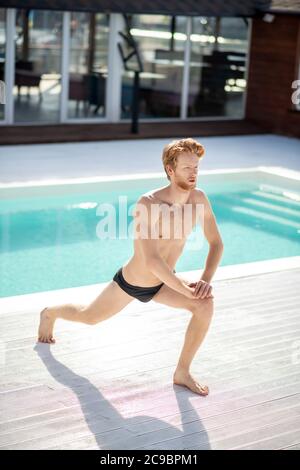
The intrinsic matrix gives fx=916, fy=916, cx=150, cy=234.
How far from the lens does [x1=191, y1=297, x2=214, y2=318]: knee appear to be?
4.66 meters

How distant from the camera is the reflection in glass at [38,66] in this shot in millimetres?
15125

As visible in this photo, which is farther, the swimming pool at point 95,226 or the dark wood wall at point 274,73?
the dark wood wall at point 274,73

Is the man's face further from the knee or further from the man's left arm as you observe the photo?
the knee

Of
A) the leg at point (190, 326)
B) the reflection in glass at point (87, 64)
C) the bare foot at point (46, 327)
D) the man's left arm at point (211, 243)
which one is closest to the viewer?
the leg at point (190, 326)

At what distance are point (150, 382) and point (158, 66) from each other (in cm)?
1258

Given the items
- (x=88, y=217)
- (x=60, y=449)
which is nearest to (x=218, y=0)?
(x=88, y=217)

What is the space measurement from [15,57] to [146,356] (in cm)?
1062

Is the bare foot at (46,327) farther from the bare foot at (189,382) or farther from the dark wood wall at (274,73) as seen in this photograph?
the dark wood wall at (274,73)

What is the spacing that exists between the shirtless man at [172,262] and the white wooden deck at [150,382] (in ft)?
0.85

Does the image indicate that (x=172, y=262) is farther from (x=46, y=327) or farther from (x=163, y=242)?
(x=46, y=327)

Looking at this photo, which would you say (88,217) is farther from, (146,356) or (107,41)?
(107,41)

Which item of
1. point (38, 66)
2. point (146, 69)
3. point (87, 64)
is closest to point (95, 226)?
point (38, 66)

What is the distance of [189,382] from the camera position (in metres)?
4.85

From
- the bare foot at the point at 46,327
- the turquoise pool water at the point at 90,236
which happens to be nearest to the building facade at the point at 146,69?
the turquoise pool water at the point at 90,236
